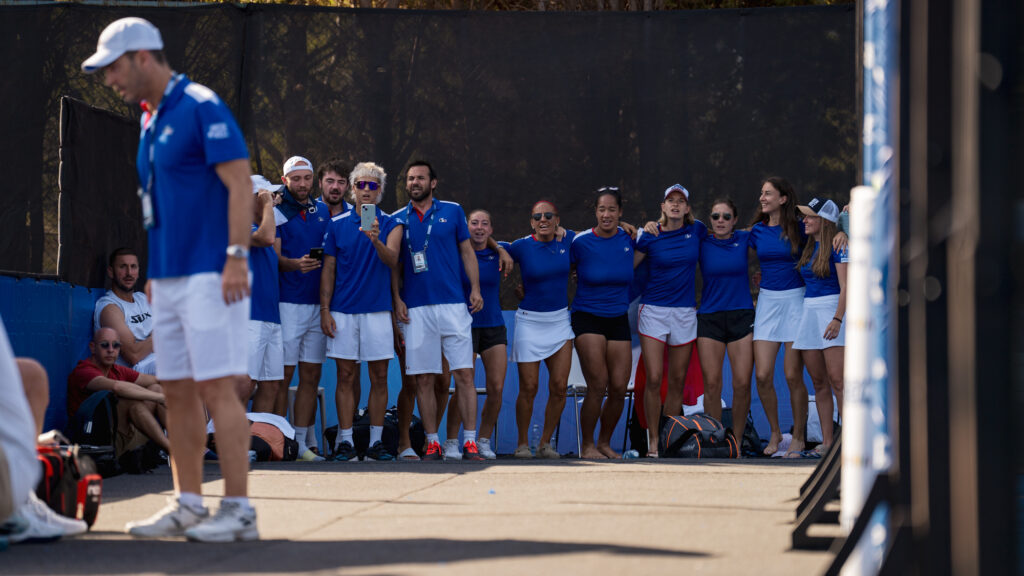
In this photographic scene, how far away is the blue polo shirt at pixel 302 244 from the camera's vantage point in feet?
29.1

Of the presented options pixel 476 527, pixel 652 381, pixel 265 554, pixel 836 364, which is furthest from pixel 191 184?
pixel 836 364

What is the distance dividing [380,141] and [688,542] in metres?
7.20

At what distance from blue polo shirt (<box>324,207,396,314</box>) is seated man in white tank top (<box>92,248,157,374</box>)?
131 cm

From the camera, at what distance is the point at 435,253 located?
8.72 metres

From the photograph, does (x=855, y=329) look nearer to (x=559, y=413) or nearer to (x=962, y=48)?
(x=962, y=48)

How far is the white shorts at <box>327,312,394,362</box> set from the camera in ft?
28.5

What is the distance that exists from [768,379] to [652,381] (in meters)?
0.84

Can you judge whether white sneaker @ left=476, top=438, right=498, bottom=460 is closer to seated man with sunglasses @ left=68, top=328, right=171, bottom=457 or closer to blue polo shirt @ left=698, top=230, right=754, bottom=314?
blue polo shirt @ left=698, top=230, right=754, bottom=314

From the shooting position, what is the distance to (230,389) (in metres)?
4.18

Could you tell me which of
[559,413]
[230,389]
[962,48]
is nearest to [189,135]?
[230,389]

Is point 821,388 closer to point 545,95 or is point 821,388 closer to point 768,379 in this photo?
point 768,379

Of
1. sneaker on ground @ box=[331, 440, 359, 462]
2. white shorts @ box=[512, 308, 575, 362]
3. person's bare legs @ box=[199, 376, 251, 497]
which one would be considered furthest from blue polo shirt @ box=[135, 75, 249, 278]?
white shorts @ box=[512, 308, 575, 362]

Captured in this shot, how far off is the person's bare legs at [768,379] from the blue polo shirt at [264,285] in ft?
11.4

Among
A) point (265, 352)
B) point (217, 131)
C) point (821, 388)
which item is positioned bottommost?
point (821, 388)
